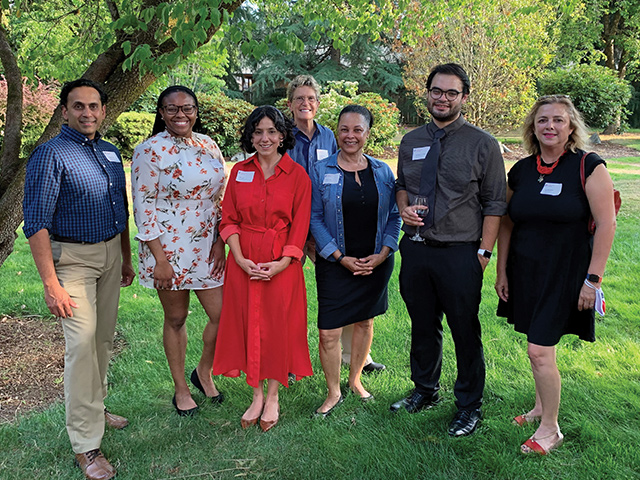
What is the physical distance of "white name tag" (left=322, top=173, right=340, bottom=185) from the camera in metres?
3.58

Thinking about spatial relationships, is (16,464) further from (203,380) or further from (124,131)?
(124,131)

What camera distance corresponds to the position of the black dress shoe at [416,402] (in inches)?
146

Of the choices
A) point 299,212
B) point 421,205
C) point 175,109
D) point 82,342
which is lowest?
point 82,342

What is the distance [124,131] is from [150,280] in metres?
12.9

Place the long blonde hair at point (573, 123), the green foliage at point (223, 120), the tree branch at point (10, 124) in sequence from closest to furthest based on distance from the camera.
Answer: the long blonde hair at point (573, 123), the tree branch at point (10, 124), the green foliage at point (223, 120)

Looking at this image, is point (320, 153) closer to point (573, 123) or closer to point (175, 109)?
point (175, 109)

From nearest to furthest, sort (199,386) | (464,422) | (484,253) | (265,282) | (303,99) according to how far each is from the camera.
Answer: (484,253) → (464,422) → (265,282) → (199,386) → (303,99)

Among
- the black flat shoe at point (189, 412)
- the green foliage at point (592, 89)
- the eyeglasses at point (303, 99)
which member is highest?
the green foliage at point (592, 89)

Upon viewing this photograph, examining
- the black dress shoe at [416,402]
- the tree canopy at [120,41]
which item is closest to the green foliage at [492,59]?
the tree canopy at [120,41]

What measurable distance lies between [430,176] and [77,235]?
2238mm

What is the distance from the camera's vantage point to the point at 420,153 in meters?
3.39

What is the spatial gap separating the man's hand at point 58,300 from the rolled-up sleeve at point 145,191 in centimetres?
60

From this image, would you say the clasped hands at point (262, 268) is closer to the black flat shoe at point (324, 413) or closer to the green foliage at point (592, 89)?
the black flat shoe at point (324, 413)

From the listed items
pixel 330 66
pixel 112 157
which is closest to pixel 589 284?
pixel 112 157
